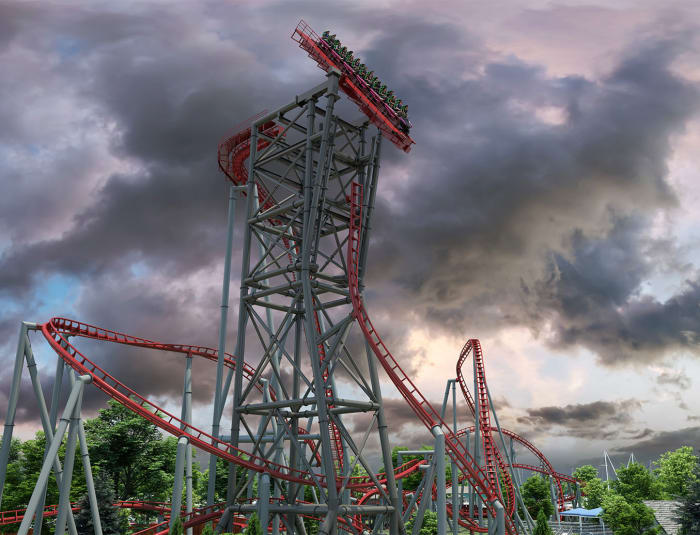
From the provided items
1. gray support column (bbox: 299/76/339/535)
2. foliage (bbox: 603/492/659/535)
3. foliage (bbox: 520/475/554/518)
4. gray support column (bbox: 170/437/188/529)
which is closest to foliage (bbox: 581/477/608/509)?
foliage (bbox: 520/475/554/518)

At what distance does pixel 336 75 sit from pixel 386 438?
15066mm

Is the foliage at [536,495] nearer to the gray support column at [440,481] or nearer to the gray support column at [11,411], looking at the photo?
the gray support column at [440,481]

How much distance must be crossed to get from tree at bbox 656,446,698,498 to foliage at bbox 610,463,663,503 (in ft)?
13.7

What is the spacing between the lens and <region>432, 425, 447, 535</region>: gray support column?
22.6 m

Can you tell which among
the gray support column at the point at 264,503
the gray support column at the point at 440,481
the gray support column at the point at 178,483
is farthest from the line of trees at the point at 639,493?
the gray support column at the point at 178,483

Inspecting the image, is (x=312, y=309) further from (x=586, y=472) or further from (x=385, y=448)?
(x=586, y=472)

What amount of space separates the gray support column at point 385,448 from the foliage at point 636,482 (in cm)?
3435

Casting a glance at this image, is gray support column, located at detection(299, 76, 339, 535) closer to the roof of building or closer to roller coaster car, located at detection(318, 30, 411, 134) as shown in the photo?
roller coaster car, located at detection(318, 30, 411, 134)

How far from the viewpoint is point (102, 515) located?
34031 millimetres

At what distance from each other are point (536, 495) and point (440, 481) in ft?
148

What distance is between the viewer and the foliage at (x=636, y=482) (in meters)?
52.7

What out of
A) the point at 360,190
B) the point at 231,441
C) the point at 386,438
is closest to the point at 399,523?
the point at 386,438

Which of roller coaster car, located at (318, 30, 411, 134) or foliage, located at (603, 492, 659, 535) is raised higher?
roller coaster car, located at (318, 30, 411, 134)

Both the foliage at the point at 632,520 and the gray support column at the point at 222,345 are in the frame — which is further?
the foliage at the point at 632,520
